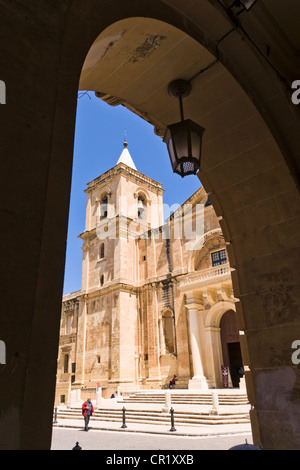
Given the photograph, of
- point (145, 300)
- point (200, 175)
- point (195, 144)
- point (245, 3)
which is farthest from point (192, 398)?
point (245, 3)

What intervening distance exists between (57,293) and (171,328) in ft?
87.2

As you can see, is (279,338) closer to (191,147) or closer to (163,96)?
(191,147)

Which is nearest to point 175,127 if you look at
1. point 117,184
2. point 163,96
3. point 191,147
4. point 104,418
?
point 191,147

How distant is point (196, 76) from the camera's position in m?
3.62

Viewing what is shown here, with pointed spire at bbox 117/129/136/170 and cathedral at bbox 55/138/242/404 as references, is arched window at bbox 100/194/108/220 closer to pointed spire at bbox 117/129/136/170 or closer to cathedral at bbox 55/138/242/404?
cathedral at bbox 55/138/242/404

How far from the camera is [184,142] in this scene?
3.47 m

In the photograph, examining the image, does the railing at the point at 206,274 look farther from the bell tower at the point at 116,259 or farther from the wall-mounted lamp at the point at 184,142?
the wall-mounted lamp at the point at 184,142

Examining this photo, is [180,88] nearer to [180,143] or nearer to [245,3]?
[180,143]

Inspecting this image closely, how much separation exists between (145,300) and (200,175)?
85.2ft

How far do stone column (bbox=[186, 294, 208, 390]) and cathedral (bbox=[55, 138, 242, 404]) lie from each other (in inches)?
2.7

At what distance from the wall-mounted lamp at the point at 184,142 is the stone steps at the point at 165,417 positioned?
1221 cm

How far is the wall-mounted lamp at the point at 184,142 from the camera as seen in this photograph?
3473 millimetres

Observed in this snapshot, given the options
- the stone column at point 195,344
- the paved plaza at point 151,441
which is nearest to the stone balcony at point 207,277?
the stone column at point 195,344

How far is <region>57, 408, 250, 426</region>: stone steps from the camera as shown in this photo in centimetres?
1313
